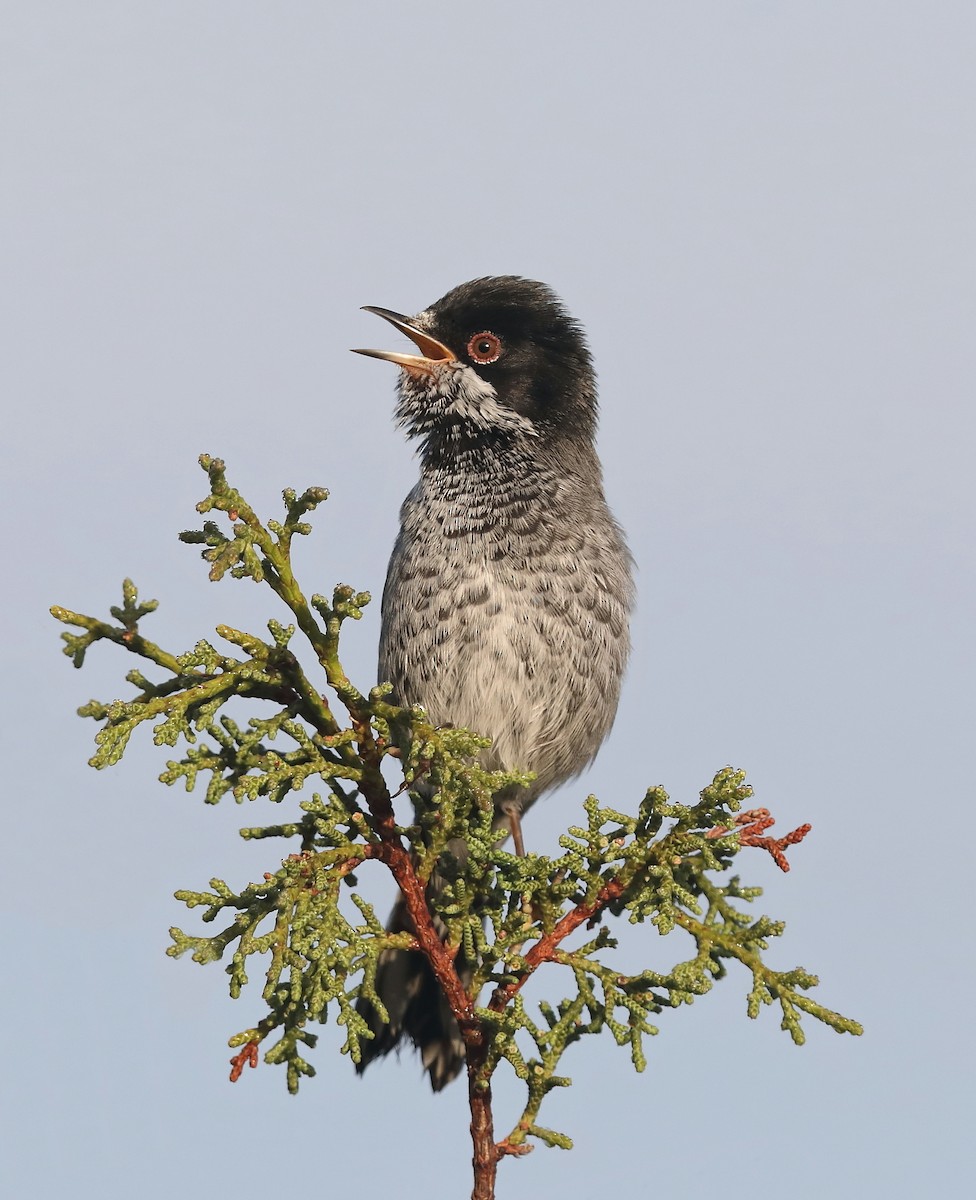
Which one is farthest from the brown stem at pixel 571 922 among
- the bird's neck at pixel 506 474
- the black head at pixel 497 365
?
the black head at pixel 497 365

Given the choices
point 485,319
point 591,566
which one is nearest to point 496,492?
point 591,566

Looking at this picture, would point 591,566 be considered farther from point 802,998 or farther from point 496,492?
point 802,998

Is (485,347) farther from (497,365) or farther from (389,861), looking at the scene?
(389,861)

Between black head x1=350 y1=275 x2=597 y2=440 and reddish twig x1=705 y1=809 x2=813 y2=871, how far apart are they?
9.11 ft

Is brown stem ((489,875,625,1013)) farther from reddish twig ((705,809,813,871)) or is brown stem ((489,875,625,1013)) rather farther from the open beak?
the open beak

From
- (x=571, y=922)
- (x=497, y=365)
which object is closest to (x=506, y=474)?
(x=497, y=365)

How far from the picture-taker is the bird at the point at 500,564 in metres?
6.42

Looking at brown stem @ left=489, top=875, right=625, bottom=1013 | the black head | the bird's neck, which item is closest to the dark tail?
brown stem @ left=489, top=875, right=625, bottom=1013

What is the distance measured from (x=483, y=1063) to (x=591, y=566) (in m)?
2.66

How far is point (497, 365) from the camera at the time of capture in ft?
23.7

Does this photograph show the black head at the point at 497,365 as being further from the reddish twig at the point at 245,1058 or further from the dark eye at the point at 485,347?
the reddish twig at the point at 245,1058

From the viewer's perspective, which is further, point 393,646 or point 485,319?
point 485,319

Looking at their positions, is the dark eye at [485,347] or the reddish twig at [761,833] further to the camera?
the dark eye at [485,347]

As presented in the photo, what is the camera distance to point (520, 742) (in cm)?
666
